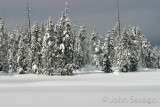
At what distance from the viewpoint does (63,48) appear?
155 ft

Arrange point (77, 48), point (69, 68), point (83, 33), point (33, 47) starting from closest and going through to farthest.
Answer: point (69, 68)
point (33, 47)
point (77, 48)
point (83, 33)

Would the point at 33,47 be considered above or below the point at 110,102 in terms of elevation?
above

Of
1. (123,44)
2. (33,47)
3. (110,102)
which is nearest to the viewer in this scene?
(110,102)

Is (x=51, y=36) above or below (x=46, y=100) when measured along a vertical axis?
above

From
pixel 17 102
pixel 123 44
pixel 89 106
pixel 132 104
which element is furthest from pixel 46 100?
pixel 123 44

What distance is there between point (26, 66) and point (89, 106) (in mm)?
43685

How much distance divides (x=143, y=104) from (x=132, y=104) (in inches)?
20.7

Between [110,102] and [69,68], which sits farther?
[69,68]

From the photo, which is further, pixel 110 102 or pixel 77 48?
pixel 77 48

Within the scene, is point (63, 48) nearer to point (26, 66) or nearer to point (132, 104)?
point (26, 66)

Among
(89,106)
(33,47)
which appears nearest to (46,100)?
(89,106)

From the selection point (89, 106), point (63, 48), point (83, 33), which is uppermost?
point (83, 33)

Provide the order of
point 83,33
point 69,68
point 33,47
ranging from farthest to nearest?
1. point 83,33
2. point 33,47
3. point 69,68

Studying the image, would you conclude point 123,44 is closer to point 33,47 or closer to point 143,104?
point 33,47
